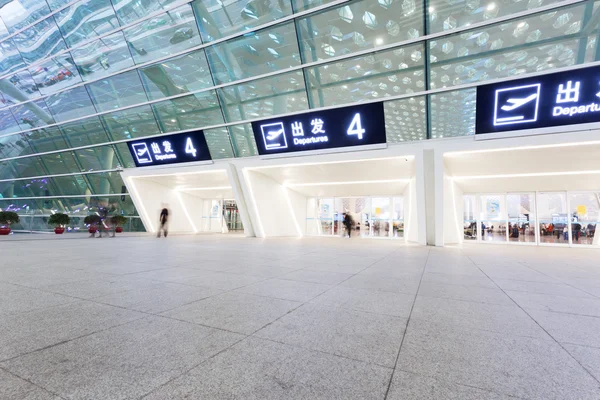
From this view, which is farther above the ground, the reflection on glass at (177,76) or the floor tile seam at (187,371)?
the reflection on glass at (177,76)

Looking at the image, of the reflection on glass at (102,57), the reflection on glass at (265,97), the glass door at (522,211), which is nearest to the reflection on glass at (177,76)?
the reflection on glass at (265,97)

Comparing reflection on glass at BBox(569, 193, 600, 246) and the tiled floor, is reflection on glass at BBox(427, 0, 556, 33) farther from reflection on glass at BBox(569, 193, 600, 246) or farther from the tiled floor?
reflection on glass at BBox(569, 193, 600, 246)

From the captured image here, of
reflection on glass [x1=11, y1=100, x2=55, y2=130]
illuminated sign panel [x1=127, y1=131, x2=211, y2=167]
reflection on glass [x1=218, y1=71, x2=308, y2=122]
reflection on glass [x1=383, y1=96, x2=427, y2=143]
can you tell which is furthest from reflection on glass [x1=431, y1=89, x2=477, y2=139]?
reflection on glass [x1=11, y1=100, x2=55, y2=130]

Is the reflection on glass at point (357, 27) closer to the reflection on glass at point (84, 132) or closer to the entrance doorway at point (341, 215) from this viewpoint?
the entrance doorway at point (341, 215)

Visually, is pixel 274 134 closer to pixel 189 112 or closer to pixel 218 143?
pixel 218 143

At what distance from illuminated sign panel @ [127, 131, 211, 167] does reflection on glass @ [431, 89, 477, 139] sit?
1105 cm

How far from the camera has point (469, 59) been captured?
1081cm

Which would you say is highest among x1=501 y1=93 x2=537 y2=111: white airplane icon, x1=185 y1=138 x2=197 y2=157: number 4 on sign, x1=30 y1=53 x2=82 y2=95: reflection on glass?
x1=30 y1=53 x2=82 y2=95: reflection on glass

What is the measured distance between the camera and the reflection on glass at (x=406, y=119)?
1173 cm

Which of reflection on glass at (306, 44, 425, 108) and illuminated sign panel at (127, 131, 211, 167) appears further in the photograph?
illuminated sign panel at (127, 131, 211, 167)

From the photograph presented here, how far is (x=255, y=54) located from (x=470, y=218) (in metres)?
16.3

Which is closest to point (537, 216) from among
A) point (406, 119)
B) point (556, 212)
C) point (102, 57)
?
point (556, 212)

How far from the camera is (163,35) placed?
1550 centimetres

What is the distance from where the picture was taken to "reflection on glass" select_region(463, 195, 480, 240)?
1861 centimetres
